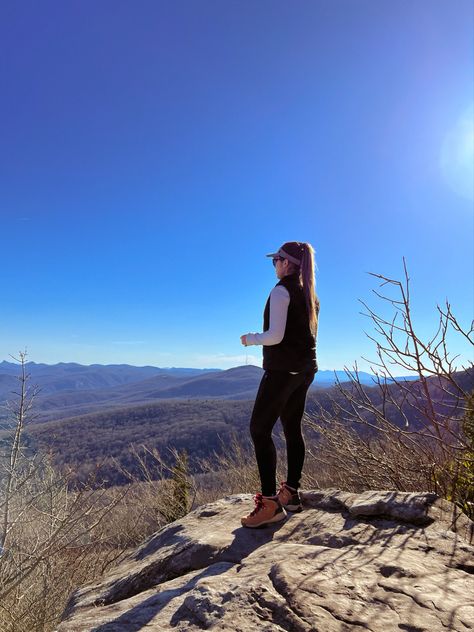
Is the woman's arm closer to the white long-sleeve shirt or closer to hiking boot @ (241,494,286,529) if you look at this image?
the white long-sleeve shirt

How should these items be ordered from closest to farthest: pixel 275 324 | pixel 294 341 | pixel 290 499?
pixel 275 324 → pixel 294 341 → pixel 290 499

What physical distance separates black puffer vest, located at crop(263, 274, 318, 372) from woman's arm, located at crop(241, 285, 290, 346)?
0.31 ft

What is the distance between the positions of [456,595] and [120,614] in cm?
175

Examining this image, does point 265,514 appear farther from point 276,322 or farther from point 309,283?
point 309,283

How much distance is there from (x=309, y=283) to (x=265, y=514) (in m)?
1.85

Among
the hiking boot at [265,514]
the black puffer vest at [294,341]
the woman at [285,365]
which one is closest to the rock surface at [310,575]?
the hiking boot at [265,514]

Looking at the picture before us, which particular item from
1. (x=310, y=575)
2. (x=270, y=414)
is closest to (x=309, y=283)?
(x=270, y=414)

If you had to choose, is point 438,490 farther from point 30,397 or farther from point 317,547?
point 30,397

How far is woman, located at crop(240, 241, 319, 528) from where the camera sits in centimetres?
312

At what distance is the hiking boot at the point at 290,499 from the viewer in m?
3.44

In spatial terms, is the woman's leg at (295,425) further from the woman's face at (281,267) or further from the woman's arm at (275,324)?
the woman's face at (281,267)

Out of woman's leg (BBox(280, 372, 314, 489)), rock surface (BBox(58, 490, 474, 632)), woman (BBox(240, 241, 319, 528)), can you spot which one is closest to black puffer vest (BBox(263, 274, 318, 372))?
woman (BBox(240, 241, 319, 528))

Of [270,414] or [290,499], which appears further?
[290,499]

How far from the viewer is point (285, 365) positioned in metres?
3.14
